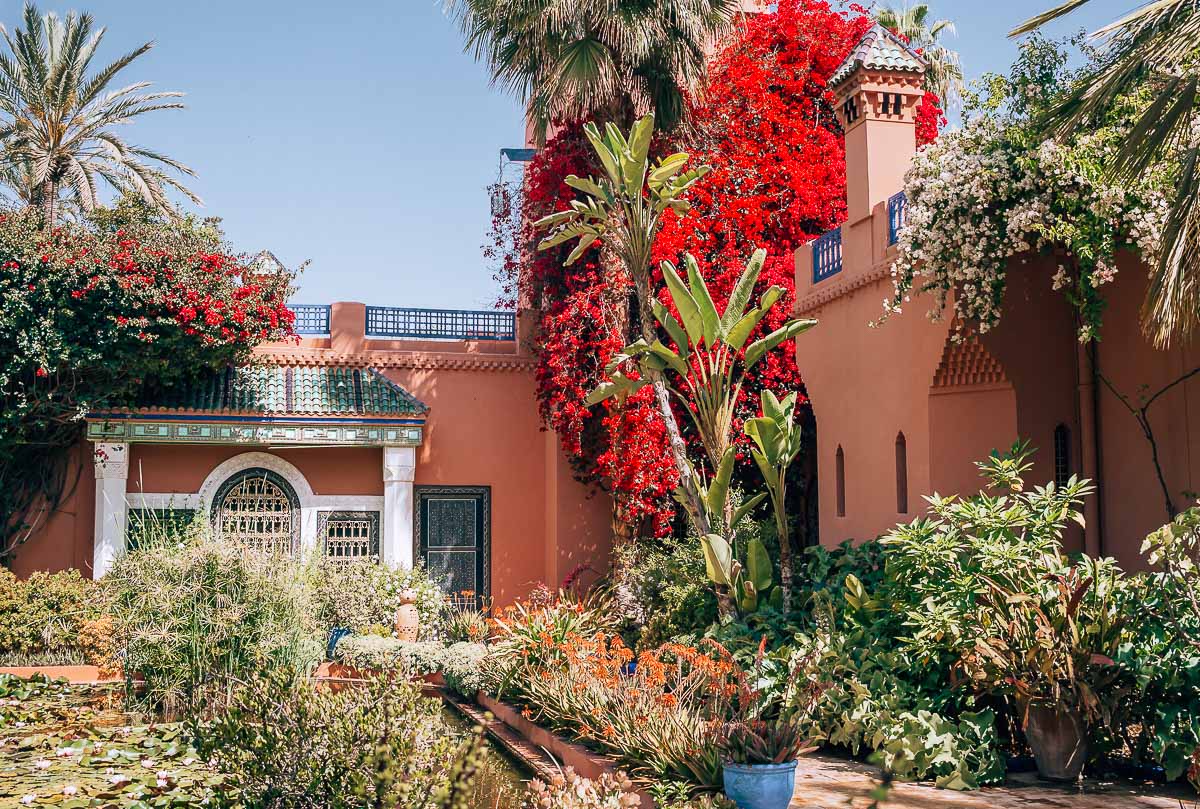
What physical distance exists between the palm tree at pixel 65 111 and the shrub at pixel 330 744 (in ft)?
47.1

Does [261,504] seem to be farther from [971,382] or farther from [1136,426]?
[1136,426]

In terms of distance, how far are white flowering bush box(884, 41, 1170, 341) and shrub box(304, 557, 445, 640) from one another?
26.6ft

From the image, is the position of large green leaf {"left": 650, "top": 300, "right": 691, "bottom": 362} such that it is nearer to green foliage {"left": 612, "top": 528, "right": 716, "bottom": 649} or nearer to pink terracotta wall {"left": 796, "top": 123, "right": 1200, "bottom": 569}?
pink terracotta wall {"left": 796, "top": 123, "right": 1200, "bottom": 569}

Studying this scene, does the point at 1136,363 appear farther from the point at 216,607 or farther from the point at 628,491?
the point at 216,607

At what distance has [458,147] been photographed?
17.5m

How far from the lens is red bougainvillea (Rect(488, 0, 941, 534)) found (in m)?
15.1

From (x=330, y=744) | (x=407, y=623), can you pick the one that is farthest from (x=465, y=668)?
(x=330, y=744)

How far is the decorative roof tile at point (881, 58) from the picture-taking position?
11633 millimetres

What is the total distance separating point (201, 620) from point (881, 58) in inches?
338

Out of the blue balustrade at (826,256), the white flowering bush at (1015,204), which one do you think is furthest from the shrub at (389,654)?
the white flowering bush at (1015,204)

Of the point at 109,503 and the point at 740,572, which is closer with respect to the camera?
the point at 740,572

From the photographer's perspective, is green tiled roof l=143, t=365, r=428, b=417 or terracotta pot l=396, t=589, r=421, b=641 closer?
terracotta pot l=396, t=589, r=421, b=641

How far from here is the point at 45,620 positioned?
44.9ft

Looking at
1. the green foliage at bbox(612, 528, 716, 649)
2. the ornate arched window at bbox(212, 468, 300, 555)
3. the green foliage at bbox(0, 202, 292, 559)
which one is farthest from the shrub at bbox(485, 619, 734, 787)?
the green foliage at bbox(0, 202, 292, 559)
